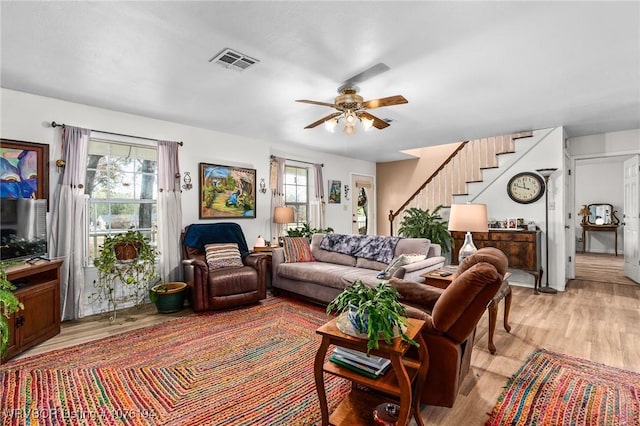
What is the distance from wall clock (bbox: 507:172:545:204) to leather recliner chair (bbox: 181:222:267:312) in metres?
4.22

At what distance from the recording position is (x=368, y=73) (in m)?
2.78

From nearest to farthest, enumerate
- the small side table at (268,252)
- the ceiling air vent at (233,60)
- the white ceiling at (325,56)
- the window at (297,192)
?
the white ceiling at (325,56) → the ceiling air vent at (233,60) → the small side table at (268,252) → the window at (297,192)

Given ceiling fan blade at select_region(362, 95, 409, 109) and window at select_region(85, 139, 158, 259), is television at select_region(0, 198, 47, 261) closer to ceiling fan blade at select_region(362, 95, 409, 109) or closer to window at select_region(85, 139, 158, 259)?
window at select_region(85, 139, 158, 259)

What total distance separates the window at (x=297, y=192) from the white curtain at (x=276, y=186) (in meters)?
0.31

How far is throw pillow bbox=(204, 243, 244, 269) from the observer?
13.2 feet

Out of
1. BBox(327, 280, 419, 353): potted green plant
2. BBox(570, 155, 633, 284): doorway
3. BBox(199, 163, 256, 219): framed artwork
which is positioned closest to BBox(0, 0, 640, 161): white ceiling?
BBox(199, 163, 256, 219): framed artwork

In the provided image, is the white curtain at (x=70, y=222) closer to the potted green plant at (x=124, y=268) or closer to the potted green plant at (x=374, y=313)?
the potted green plant at (x=124, y=268)

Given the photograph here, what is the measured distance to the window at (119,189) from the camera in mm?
3818

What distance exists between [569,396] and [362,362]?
155 centimetres

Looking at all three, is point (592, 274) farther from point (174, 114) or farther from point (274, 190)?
point (174, 114)

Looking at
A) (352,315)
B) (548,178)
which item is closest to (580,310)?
(548,178)

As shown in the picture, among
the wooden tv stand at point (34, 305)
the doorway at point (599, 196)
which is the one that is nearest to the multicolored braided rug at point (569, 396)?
the wooden tv stand at point (34, 305)

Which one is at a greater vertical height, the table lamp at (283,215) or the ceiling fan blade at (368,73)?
the ceiling fan blade at (368,73)

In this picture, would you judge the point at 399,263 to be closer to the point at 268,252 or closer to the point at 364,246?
the point at 364,246
